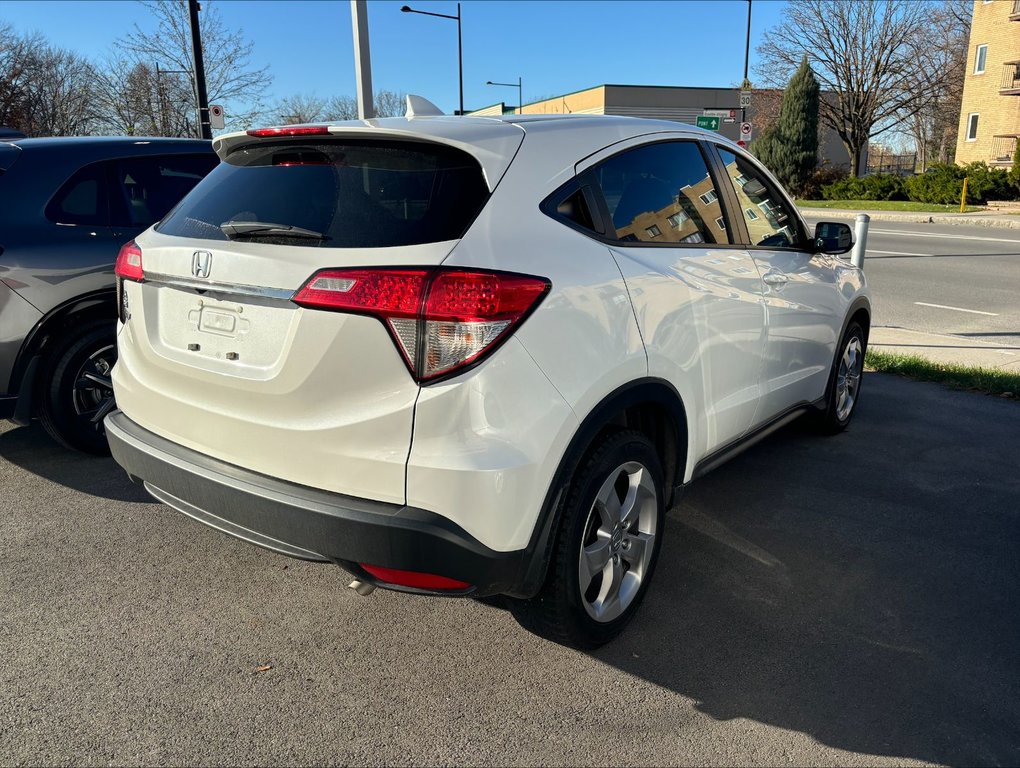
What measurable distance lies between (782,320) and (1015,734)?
2.05 metres

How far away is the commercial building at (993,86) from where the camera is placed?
37.9m

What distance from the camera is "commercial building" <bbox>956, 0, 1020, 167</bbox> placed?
124 feet

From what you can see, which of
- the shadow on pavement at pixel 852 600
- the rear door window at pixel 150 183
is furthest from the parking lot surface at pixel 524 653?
the rear door window at pixel 150 183

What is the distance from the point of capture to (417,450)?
2.24 m

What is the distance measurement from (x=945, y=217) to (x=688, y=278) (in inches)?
1034

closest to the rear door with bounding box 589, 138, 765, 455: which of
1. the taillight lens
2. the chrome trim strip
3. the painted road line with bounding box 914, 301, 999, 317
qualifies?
the taillight lens

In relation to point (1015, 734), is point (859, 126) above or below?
above

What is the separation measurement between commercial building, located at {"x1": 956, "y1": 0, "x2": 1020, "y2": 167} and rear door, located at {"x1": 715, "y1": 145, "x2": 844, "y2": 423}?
39.5 metres

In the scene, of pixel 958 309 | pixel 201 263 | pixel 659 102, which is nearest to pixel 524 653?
pixel 201 263

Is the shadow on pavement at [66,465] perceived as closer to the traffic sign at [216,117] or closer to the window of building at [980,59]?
the traffic sign at [216,117]

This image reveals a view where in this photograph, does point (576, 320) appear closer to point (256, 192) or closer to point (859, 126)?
point (256, 192)

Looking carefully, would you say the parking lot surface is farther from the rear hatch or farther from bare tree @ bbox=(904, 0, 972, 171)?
bare tree @ bbox=(904, 0, 972, 171)

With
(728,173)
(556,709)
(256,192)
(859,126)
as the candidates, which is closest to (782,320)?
(728,173)

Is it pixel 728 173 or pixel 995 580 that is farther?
pixel 728 173
